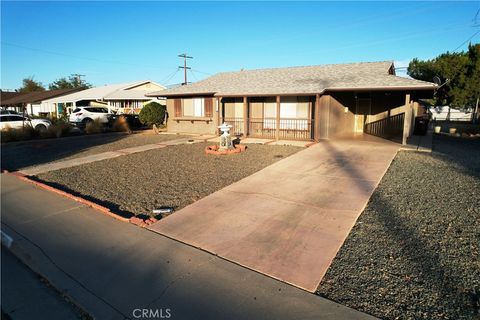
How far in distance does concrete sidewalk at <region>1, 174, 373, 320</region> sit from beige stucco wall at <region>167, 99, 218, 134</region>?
13728mm

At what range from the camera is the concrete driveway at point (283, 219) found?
4020 mm

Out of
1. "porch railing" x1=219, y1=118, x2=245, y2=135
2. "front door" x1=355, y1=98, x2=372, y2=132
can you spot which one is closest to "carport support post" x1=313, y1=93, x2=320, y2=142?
"porch railing" x1=219, y1=118, x2=245, y2=135

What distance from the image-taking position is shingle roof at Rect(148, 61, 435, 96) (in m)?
13.6

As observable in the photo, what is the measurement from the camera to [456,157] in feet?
36.1

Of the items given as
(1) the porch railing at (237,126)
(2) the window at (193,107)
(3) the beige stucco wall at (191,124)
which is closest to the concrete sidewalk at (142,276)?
(1) the porch railing at (237,126)

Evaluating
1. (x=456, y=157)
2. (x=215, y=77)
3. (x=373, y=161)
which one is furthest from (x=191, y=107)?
(x=456, y=157)

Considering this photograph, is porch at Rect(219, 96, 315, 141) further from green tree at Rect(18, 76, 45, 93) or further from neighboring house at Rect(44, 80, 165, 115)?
green tree at Rect(18, 76, 45, 93)

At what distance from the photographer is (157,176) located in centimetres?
865

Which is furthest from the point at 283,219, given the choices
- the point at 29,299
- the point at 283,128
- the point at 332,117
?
the point at 283,128

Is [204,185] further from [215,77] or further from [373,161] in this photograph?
[215,77]

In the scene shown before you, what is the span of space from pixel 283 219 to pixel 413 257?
205 centimetres

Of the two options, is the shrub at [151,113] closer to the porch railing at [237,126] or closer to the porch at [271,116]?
the porch at [271,116]

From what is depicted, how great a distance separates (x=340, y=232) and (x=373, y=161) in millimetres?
6058

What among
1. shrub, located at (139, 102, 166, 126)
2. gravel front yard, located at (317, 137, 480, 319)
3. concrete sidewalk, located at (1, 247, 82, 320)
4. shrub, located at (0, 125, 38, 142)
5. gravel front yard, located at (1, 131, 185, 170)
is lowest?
concrete sidewalk, located at (1, 247, 82, 320)
